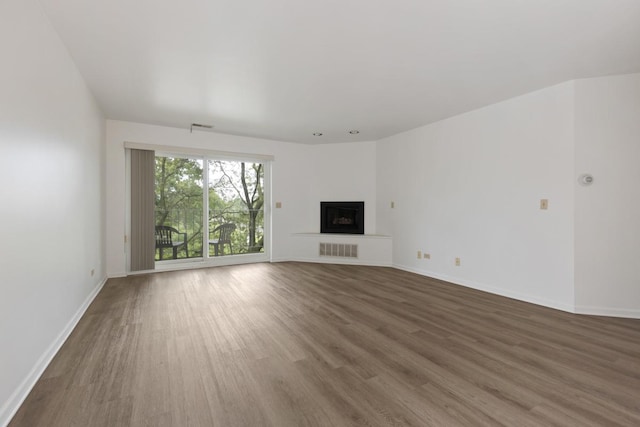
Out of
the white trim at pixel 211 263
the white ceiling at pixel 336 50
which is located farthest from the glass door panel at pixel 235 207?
the white ceiling at pixel 336 50

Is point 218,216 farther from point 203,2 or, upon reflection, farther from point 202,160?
point 203,2

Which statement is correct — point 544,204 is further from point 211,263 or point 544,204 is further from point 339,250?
point 211,263

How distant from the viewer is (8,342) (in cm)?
156

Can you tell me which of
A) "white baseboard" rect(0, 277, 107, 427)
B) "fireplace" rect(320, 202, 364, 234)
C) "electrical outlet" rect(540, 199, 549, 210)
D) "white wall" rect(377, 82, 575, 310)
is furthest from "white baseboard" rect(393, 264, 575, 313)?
"white baseboard" rect(0, 277, 107, 427)

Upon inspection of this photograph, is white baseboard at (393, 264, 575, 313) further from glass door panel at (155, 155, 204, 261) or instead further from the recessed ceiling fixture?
the recessed ceiling fixture

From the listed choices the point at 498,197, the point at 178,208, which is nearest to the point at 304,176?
the point at 178,208

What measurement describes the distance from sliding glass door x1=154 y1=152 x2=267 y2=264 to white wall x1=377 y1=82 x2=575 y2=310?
3.08 metres

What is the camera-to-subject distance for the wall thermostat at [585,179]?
3.14 metres

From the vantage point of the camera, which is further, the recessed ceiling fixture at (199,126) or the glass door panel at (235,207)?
the glass door panel at (235,207)

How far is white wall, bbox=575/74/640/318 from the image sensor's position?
304 centimetres

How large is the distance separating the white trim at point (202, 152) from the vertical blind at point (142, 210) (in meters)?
0.13

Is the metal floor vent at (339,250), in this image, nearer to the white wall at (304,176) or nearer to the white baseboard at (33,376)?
the white wall at (304,176)

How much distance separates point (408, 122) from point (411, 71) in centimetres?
191

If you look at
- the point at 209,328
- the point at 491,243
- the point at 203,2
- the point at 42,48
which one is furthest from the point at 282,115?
the point at 491,243
